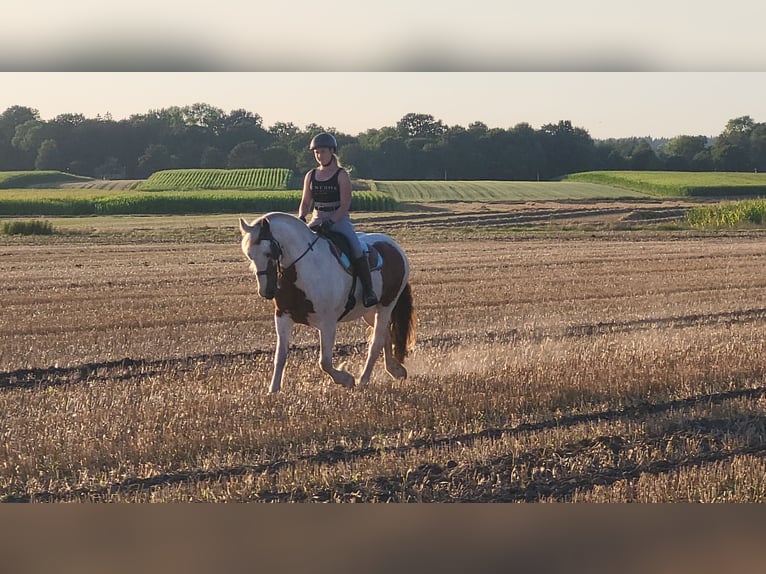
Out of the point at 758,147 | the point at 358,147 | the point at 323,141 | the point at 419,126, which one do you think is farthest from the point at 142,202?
the point at 758,147

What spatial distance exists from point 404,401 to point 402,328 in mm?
1375

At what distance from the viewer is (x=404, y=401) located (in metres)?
7.23

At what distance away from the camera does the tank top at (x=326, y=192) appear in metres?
6.98

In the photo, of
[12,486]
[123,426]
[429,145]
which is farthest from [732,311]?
[12,486]

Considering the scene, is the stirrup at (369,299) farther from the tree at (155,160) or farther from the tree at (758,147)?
the tree at (758,147)

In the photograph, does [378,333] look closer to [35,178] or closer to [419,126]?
[35,178]

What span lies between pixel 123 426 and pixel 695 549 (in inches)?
148

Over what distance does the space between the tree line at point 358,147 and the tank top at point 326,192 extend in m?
0.15

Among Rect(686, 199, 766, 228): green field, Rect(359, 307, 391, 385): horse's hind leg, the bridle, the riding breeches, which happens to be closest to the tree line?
the riding breeches

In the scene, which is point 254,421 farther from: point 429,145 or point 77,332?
point 77,332

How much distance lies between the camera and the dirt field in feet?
18.3

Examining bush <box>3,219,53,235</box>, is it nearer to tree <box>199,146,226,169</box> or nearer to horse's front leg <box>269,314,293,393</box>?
horse's front leg <box>269,314,293,393</box>

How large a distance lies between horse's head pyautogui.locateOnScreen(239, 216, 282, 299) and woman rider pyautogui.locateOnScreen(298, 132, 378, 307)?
47cm

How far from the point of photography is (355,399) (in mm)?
7215
